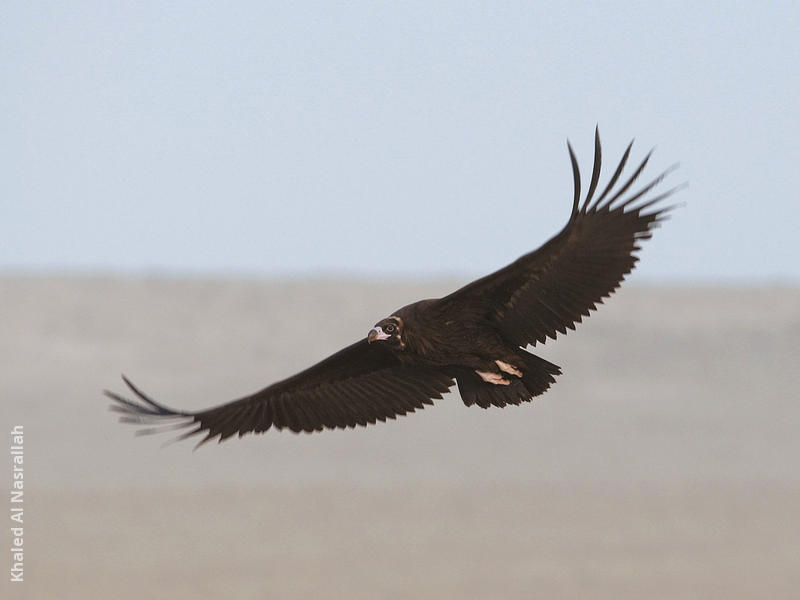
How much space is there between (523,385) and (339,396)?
180 centimetres

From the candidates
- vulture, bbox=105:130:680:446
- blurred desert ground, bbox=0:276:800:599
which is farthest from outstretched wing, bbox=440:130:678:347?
blurred desert ground, bbox=0:276:800:599

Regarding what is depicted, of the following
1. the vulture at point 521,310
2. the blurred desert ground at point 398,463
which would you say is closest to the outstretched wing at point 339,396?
the vulture at point 521,310

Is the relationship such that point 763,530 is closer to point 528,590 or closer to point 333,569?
point 528,590

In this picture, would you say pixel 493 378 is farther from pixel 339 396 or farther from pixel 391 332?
pixel 339 396

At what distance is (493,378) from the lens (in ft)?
31.8

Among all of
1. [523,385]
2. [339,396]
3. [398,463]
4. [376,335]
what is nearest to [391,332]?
[376,335]

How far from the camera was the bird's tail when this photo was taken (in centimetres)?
962

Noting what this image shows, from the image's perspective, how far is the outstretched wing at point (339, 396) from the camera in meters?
10.8

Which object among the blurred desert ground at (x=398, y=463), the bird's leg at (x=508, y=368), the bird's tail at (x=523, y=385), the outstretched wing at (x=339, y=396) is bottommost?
the bird's tail at (x=523, y=385)

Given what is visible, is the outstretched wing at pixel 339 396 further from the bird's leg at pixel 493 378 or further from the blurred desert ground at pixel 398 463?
the blurred desert ground at pixel 398 463

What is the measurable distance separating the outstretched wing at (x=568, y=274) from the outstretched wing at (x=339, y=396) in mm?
1251

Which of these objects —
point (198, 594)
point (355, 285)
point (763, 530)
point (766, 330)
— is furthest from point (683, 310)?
point (198, 594)

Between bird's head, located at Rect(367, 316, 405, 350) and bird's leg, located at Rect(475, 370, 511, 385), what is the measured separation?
590mm

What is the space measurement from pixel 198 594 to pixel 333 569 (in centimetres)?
255
